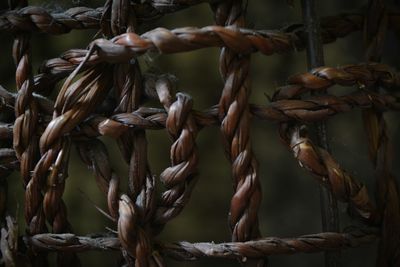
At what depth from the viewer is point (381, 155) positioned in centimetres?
49

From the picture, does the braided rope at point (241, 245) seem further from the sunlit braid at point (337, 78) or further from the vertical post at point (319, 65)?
the sunlit braid at point (337, 78)

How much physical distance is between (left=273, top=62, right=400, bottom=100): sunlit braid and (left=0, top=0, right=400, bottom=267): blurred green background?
5.2 inches

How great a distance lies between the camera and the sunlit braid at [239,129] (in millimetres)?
455

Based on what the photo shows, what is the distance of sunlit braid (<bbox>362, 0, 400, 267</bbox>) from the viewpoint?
1.59 feet

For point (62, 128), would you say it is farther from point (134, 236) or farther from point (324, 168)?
point (324, 168)

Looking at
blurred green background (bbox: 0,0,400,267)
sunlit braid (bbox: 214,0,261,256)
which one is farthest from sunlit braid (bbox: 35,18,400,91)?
blurred green background (bbox: 0,0,400,267)

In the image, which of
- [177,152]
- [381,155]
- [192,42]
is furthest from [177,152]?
[381,155]

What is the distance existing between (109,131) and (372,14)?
319 millimetres

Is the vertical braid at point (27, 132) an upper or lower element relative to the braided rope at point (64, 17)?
lower

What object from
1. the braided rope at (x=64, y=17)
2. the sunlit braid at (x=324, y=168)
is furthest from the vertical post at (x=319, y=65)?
the braided rope at (x=64, y=17)

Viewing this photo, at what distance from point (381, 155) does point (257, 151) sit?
0.18 meters

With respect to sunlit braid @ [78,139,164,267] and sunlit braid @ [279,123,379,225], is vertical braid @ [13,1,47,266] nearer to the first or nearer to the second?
sunlit braid @ [78,139,164,267]

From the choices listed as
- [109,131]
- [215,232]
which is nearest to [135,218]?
[109,131]

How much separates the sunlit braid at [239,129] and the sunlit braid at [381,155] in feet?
0.47
